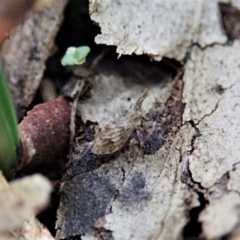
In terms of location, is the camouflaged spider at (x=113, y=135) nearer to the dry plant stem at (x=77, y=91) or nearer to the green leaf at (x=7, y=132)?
the dry plant stem at (x=77, y=91)

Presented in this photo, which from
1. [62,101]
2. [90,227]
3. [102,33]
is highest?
[102,33]

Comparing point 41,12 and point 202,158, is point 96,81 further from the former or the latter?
point 202,158

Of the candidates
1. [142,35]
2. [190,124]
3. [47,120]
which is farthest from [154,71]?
[47,120]

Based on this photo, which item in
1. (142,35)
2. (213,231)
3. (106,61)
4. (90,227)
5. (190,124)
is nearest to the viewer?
(213,231)

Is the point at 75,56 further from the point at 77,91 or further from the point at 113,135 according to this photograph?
the point at 113,135

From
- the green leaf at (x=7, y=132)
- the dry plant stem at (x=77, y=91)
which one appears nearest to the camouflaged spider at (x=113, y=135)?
the dry plant stem at (x=77, y=91)

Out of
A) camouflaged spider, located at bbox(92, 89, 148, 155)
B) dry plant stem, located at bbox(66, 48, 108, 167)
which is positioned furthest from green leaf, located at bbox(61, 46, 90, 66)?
camouflaged spider, located at bbox(92, 89, 148, 155)
